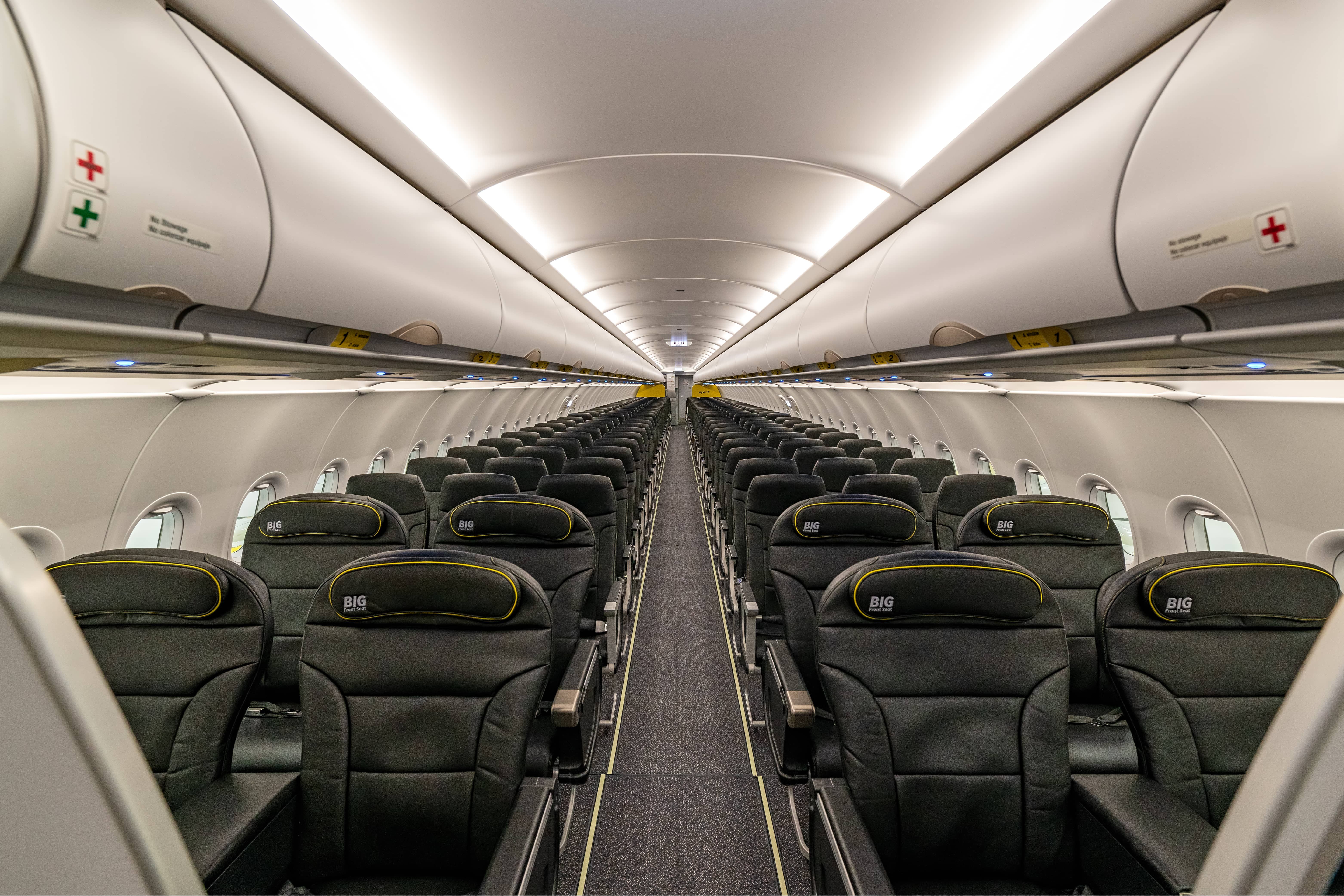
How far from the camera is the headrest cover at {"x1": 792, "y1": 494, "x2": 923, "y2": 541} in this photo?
3426 millimetres

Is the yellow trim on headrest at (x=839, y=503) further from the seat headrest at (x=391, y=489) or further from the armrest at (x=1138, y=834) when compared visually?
the seat headrest at (x=391, y=489)

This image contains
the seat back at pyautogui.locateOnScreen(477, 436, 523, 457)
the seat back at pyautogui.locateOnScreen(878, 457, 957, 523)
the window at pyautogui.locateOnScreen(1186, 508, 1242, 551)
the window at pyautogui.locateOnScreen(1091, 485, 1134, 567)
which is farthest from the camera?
the seat back at pyautogui.locateOnScreen(477, 436, 523, 457)

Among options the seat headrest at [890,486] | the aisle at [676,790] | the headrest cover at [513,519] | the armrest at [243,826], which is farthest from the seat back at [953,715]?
the seat headrest at [890,486]

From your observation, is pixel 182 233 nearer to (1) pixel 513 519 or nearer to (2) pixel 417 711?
(2) pixel 417 711

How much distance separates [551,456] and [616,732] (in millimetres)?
4009

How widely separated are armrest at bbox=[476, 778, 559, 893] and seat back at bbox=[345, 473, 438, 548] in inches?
132

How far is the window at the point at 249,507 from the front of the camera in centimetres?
547

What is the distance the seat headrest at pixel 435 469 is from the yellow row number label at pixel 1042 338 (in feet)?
17.4

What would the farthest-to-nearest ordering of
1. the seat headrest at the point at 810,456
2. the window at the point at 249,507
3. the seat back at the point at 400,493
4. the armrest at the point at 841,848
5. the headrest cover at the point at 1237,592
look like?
the seat headrest at the point at 810,456, the window at the point at 249,507, the seat back at the point at 400,493, the headrest cover at the point at 1237,592, the armrest at the point at 841,848

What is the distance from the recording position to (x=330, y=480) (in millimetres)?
7168

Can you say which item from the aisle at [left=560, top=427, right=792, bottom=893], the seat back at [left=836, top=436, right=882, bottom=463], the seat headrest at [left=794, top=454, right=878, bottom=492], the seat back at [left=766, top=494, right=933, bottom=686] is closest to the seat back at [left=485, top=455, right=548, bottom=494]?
the aisle at [left=560, top=427, right=792, bottom=893]

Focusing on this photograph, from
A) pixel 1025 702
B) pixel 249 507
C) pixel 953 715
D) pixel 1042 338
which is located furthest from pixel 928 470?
pixel 249 507

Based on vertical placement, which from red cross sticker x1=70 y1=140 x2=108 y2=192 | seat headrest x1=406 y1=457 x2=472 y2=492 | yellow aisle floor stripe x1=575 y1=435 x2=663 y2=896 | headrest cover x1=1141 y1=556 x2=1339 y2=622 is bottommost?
yellow aisle floor stripe x1=575 y1=435 x2=663 y2=896

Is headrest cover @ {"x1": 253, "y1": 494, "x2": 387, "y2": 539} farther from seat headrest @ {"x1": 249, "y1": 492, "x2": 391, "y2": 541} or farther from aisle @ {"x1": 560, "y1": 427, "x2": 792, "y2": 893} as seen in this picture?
aisle @ {"x1": 560, "y1": 427, "x2": 792, "y2": 893}
